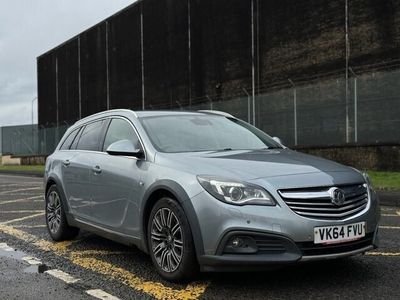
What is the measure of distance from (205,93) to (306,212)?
3374cm

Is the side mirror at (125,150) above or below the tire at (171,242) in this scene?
above

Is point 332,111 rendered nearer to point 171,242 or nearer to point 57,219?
point 57,219

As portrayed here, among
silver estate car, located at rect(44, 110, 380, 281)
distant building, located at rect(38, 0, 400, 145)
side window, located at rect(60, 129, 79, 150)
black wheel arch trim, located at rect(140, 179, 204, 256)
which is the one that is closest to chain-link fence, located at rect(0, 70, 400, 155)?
distant building, located at rect(38, 0, 400, 145)

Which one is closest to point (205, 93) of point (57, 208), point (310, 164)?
point (57, 208)

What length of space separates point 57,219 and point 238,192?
369 cm

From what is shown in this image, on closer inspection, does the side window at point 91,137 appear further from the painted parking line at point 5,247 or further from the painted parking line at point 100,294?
the painted parking line at point 100,294

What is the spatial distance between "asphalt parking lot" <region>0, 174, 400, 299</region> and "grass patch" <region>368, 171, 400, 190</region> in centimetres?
698

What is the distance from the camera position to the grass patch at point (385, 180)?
14.2 m

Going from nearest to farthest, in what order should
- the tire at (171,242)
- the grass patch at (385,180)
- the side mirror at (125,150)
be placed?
the tire at (171,242) → the side mirror at (125,150) → the grass patch at (385,180)

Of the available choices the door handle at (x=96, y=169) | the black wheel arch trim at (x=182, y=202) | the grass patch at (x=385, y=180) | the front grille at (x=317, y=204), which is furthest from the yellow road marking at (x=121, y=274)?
the grass patch at (x=385, y=180)

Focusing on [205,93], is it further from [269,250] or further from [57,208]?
[269,250]

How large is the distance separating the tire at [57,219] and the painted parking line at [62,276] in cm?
153

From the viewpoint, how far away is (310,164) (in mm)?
5215

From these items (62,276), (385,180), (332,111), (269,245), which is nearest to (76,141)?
(62,276)
